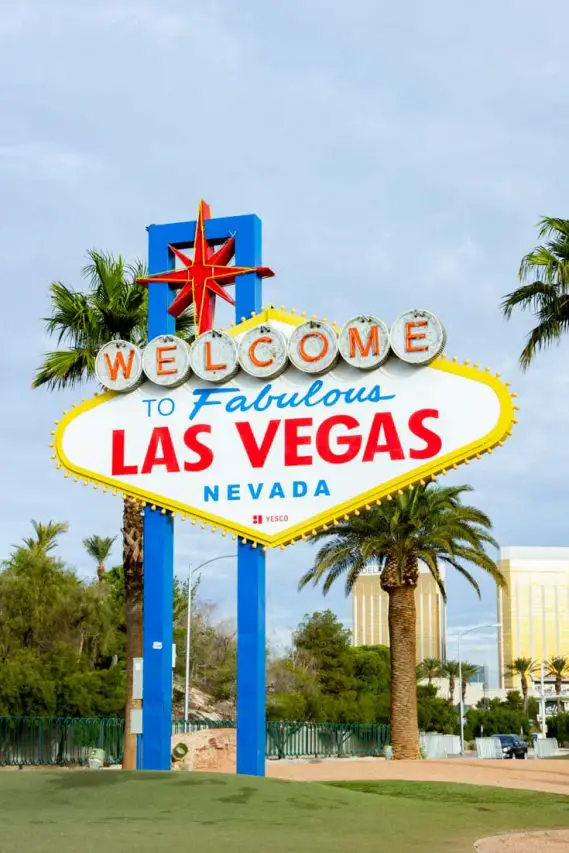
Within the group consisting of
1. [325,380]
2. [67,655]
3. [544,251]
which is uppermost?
[544,251]

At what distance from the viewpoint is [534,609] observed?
19575 cm

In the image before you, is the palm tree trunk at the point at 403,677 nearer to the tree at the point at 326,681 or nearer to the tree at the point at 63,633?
the tree at the point at 63,633

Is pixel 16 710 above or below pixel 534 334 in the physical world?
below

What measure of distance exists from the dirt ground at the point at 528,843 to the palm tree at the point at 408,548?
25.6 metres

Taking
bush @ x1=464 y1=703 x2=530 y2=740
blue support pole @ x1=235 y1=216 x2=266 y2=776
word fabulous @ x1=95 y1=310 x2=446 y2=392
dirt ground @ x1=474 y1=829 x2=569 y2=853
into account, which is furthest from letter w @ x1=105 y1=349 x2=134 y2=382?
bush @ x1=464 y1=703 x2=530 y2=740

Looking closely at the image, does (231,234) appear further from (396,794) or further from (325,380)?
(396,794)

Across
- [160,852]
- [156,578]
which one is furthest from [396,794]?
[160,852]

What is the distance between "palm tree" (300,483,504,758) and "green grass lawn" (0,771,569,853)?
20270mm

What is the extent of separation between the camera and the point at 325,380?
23.2m

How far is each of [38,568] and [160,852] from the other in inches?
1715

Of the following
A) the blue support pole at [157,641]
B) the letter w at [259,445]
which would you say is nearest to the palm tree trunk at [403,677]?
the blue support pole at [157,641]

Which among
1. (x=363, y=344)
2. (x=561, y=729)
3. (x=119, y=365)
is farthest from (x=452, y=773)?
(x=561, y=729)

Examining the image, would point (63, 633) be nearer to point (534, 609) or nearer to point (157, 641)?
point (157, 641)

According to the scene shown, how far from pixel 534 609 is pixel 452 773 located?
169520 millimetres
